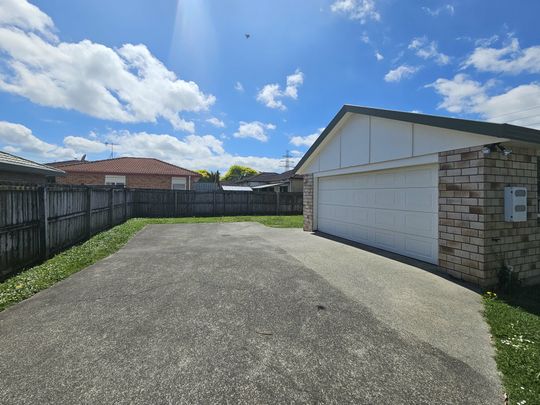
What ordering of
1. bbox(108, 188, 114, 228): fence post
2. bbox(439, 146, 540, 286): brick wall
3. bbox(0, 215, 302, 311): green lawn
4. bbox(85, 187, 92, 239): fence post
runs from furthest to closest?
bbox(108, 188, 114, 228): fence post, bbox(85, 187, 92, 239): fence post, bbox(439, 146, 540, 286): brick wall, bbox(0, 215, 302, 311): green lawn

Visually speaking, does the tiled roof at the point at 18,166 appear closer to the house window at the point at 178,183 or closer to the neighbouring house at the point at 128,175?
the neighbouring house at the point at 128,175

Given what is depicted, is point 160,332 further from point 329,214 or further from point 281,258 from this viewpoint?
point 329,214

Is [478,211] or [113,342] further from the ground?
[478,211]

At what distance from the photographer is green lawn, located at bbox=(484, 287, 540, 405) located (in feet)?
7.24

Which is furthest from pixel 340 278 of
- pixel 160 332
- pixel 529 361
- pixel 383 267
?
pixel 160 332

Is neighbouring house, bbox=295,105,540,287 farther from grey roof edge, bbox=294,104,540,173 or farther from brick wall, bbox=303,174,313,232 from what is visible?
brick wall, bbox=303,174,313,232

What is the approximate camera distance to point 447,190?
525 centimetres

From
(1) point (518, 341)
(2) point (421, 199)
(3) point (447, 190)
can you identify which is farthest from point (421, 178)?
(1) point (518, 341)

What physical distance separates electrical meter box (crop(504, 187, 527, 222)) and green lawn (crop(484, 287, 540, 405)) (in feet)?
4.14

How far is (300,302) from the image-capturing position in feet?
12.7

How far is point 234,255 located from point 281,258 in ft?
3.94

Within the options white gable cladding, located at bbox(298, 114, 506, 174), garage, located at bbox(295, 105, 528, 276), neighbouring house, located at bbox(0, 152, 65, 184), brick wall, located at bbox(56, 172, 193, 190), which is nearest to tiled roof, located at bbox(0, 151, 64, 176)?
neighbouring house, located at bbox(0, 152, 65, 184)

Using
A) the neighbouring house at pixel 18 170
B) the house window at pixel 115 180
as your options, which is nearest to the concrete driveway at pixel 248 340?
the neighbouring house at pixel 18 170

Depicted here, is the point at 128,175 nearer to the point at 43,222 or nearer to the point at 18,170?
the point at 18,170
